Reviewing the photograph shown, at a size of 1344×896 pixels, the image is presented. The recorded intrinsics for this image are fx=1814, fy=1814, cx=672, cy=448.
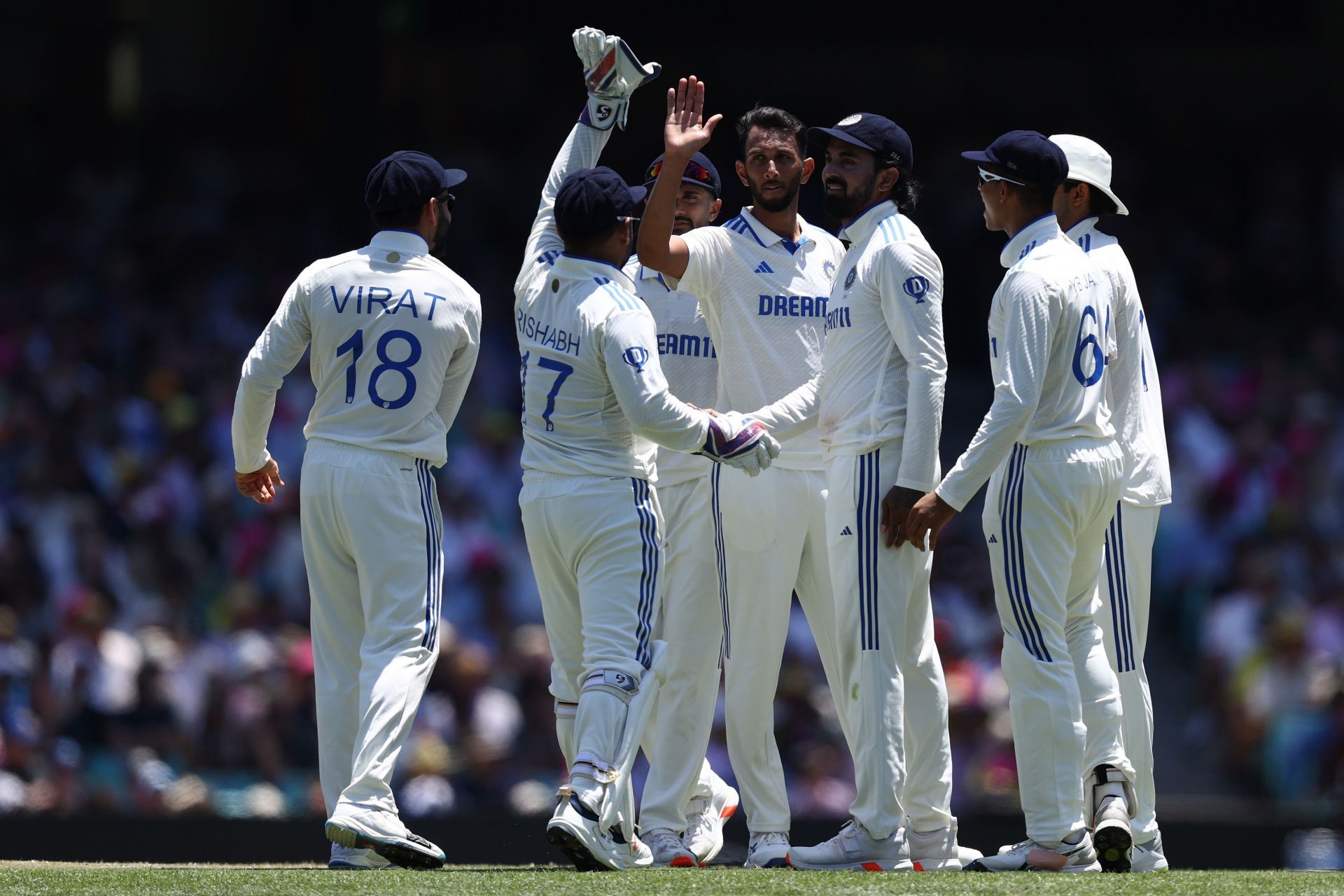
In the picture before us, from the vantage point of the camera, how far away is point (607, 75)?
594 centimetres

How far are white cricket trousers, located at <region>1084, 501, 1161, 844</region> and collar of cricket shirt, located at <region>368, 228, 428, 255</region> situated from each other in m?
2.36

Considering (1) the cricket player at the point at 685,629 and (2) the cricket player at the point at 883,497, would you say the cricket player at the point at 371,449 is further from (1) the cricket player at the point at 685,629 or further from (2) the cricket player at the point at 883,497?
(2) the cricket player at the point at 883,497

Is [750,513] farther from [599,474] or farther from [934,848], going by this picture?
[934,848]

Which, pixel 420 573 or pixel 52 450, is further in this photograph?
pixel 52 450

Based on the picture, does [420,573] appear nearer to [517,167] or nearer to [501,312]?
[501,312]

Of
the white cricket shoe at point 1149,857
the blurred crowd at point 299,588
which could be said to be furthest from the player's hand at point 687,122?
the blurred crowd at point 299,588

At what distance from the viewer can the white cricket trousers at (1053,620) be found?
5.29 m

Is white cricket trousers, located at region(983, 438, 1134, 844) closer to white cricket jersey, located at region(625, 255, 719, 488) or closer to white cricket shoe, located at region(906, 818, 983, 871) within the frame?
white cricket shoe, located at region(906, 818, 983, 871)

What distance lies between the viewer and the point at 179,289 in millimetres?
13906

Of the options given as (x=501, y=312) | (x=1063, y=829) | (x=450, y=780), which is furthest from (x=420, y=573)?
(x=501, y=312)

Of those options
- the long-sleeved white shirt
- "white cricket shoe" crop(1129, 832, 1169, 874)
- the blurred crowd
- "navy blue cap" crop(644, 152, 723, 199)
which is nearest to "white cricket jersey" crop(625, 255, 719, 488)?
"navy blue cap" crop(644, 152, 723, 199)

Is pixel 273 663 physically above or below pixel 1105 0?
below

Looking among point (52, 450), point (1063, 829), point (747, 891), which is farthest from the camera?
point (52, 450)

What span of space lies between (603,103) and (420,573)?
65.5 inches
